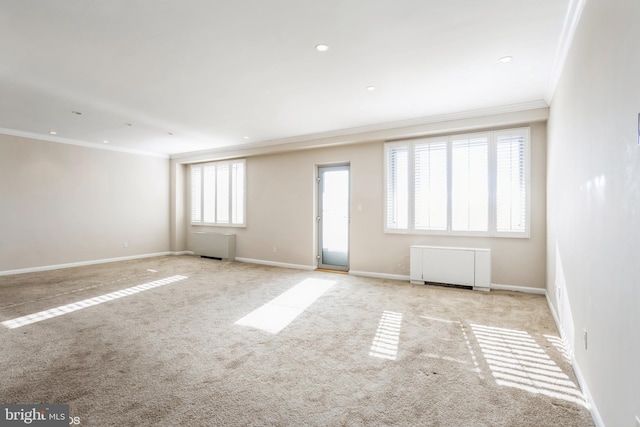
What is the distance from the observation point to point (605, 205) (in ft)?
5.60

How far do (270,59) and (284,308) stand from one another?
287cm

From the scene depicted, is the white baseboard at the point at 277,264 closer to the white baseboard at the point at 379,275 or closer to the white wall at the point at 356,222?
the white wall at the point at 356,222

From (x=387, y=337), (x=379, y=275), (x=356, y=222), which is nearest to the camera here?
(x=387, y=337)

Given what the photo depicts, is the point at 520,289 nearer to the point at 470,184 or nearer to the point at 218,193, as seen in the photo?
the point at 470,184

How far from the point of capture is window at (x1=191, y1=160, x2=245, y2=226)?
749 cm

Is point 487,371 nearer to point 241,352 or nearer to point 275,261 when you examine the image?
point 241,352

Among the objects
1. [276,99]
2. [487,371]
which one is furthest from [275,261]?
[487,371]

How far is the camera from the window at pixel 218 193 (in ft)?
24.6

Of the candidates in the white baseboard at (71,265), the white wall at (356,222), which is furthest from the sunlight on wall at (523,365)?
the white baseboard at (71,265)

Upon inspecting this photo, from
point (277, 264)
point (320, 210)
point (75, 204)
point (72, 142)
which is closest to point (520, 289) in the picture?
point (320, 210)

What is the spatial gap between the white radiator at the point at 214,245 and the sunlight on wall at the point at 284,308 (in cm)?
291

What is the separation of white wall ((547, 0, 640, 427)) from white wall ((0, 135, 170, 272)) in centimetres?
833

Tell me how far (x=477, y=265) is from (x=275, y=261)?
4080 millimetres

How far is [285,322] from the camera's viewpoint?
11.1ft
